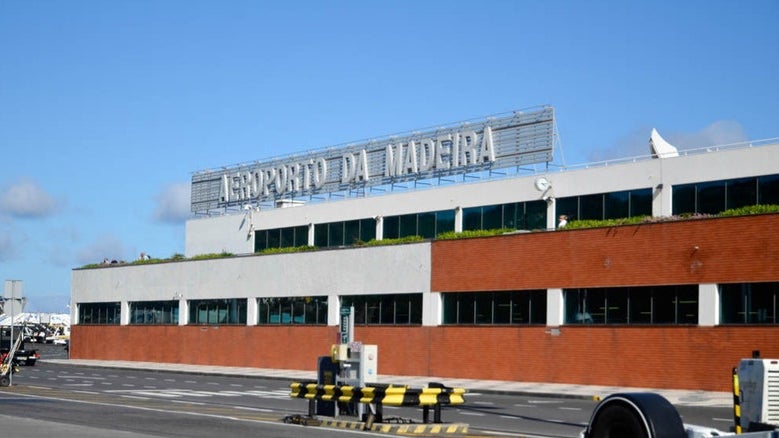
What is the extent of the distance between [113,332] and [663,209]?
37.9m

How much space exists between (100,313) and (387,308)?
2736 centimetres

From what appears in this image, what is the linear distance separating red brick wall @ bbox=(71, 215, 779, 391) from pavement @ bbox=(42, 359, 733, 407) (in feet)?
2.08

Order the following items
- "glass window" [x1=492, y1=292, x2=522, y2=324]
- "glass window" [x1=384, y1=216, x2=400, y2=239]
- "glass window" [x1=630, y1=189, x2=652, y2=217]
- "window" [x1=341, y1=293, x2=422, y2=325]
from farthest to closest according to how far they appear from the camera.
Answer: "glass window" [x1=384, y1=216, x2=400, y2=239] < "window" [x1=341, y1=293, x2=422, y2=325] < "glass window" [x1=492, y1=292, x2=522, y2=324] < "glass window" [x1=630, y1=189, x2=652, y2=217]

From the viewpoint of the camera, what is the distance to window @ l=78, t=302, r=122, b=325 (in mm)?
69963

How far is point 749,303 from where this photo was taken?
36719 millimetres

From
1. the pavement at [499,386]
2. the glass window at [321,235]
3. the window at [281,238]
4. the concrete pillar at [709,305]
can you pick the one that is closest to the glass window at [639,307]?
the concrete pillar at [709,305]

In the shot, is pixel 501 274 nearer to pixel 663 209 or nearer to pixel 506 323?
pixel 506 323

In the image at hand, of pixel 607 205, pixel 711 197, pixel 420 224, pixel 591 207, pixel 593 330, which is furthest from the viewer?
pixel 420 224

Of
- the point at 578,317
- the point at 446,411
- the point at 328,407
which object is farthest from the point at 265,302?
the point at 328,407

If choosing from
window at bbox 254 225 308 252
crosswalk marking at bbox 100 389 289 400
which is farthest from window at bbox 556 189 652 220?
window at bbox 254 225 308 252

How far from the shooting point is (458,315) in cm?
4712

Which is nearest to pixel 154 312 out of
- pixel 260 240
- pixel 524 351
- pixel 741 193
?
pixel 260 240

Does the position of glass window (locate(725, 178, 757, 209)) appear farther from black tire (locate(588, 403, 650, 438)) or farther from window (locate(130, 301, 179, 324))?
window (locate(130, 301, 179, 324))

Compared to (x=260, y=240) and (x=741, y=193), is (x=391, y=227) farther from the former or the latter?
(x=741, y=193)
